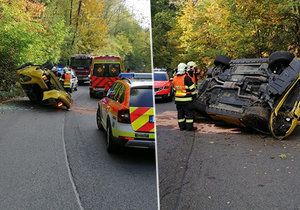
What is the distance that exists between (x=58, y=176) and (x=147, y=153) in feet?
1.19

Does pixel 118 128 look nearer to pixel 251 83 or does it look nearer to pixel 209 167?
pixel 209 167

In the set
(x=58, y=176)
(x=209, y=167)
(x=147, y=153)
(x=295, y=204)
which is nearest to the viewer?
(x=295, y=204)

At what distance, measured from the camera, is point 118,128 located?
53.8 inches

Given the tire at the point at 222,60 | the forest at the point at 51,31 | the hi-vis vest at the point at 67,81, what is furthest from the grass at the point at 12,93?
the tire at the point at 222,60

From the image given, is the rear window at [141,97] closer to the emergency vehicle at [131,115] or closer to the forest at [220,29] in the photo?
the emergency vehicle at [131,115]

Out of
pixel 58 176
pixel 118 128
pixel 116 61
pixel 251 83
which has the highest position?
pixel 116 61

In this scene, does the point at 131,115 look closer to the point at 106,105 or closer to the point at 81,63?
the point at 106,105

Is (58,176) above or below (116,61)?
below

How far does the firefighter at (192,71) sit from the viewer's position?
1.20m

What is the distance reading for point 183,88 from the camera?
1.18m

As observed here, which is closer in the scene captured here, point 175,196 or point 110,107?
point 175,196

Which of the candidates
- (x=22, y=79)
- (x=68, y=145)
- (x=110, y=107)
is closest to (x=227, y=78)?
(x=110, y=107)

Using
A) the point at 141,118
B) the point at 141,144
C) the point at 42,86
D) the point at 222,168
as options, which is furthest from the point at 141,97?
the point at 42,86

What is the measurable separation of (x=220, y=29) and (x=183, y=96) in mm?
289
